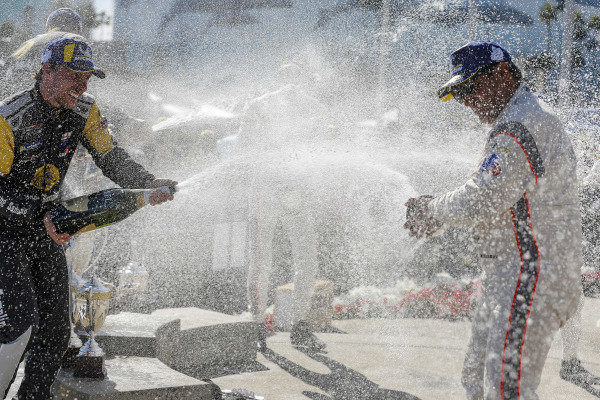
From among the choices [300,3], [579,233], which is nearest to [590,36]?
[300,3]

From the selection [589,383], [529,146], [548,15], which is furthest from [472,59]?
[548,15]

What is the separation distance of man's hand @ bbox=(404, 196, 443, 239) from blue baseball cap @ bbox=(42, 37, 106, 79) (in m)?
1.76

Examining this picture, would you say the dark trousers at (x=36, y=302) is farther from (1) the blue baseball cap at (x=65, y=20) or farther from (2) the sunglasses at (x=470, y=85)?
(1) the blue baseball cap at (x=65, y=20)

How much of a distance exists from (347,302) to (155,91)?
900 cm

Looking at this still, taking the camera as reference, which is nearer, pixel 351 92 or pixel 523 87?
pixel 523 87

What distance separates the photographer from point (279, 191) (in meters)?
5.56

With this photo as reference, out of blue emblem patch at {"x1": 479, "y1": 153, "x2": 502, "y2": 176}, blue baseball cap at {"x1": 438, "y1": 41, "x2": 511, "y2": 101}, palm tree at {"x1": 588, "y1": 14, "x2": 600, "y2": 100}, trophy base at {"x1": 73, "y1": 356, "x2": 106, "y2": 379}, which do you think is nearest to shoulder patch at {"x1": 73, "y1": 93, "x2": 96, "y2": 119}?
trophy base at {"x1": 73, "y1": 356, "x2": 106, "y2": 379}

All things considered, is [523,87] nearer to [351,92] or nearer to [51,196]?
[51,196]

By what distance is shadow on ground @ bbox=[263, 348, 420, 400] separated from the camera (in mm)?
4039

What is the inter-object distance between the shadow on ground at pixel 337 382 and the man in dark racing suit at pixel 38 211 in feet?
6.53

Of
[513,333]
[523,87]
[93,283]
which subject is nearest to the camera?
[513,333]

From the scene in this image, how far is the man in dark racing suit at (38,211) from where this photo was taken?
8.46 ft

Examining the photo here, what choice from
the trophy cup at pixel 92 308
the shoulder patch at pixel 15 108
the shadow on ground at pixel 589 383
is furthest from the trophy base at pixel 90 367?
the shadow on ground at pixel 589 383

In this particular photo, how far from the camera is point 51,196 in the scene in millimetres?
2953
